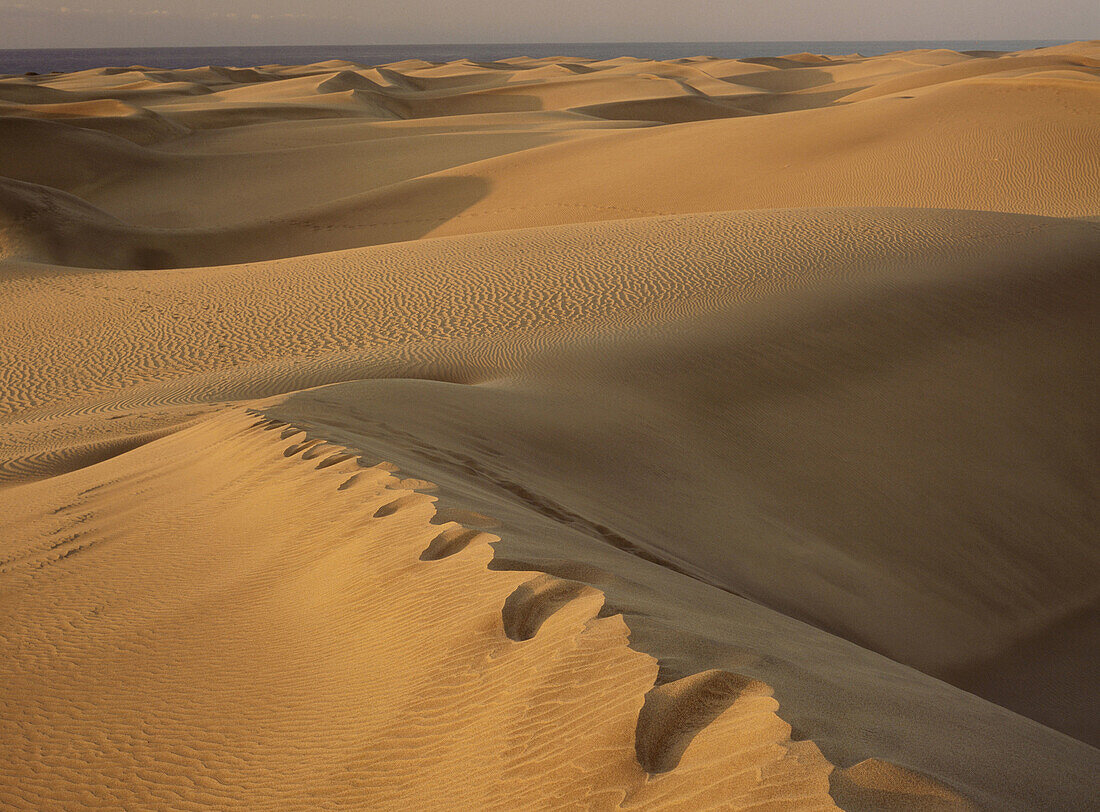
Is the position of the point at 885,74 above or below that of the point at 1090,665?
above

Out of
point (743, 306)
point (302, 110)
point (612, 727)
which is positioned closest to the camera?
point (612, 727)

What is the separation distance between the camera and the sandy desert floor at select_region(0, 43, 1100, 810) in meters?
2.51

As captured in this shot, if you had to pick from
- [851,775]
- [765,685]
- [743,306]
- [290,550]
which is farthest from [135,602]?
[743,306]

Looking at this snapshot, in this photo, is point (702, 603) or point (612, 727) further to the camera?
point (702, 603)

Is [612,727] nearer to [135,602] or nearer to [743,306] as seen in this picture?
[135,602]

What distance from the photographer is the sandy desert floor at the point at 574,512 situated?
2514mm

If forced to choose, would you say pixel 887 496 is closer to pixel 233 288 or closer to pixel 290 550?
pixel 290 550

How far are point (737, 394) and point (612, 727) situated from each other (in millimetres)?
5730

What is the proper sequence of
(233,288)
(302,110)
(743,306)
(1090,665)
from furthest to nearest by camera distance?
(302,110) < (233,288) < (743,306) < (1090,665)

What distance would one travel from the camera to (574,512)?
5.11 metres

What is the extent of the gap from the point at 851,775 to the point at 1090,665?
5.33 m

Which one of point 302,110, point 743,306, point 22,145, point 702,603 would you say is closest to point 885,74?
point 302,110

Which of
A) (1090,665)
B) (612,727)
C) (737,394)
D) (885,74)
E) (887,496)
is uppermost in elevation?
(885,74)

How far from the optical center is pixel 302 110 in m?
38.4
